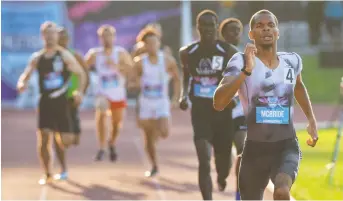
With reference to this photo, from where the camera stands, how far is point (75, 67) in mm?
13328

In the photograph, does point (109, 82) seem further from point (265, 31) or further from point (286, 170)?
point (286, 170)

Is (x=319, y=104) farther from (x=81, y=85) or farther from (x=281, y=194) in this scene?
(x=281, y=194)

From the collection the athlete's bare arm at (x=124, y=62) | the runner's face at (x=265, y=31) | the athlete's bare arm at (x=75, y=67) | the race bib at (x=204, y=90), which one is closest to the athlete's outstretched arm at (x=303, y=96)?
the runner's face at (x=265, y=31)

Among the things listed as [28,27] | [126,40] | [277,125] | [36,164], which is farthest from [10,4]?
[277,125]

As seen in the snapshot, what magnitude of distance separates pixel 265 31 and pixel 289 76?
1.37 ft

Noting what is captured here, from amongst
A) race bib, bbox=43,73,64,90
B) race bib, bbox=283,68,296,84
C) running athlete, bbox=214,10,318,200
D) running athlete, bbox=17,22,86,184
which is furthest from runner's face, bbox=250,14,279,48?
race bib, bbox=43,73,64,90

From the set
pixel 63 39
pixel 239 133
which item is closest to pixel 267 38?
pixel 239 133

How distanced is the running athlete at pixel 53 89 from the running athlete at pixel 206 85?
3.08 m

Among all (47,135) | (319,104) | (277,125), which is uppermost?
(277,125)

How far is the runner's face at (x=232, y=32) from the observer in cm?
1077

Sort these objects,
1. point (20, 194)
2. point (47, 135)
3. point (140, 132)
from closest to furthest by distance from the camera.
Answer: point (20, 194)
point (47, 135)
point (140, 132)

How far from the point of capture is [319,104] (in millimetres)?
30391

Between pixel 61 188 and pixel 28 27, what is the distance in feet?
57.3

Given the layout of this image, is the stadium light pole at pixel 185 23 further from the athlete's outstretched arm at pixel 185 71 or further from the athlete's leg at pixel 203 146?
the athlete's leg at pixel 203 146
